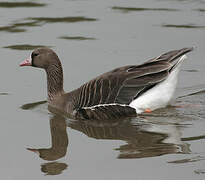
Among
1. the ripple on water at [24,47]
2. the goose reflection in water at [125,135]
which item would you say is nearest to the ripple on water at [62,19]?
the ripple on water at [24,47]

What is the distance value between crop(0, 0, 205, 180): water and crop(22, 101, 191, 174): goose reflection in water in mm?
14

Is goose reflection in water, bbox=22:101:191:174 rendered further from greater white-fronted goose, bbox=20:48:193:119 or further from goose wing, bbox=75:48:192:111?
goose wing, bbox=75:48:192:111

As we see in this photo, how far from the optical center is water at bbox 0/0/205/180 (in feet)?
28.7

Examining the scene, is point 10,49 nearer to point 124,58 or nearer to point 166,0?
point 124,58

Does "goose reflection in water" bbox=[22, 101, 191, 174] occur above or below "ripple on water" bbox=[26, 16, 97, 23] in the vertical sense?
below

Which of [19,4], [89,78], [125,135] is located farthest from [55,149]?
[19,4]

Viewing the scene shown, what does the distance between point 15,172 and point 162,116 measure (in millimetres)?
3136

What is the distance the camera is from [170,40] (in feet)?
46.2

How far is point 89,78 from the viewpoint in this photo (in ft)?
40.4

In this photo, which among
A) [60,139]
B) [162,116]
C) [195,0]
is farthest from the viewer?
[195,0]

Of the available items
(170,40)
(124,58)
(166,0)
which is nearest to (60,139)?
(124,58)

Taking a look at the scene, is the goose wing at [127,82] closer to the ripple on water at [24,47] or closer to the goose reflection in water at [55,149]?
the goose reflection in water at [55,149]

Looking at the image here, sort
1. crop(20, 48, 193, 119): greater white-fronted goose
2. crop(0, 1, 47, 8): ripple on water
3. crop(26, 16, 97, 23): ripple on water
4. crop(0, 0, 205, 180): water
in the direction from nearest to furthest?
crop(0, 0, 205, 180): water < crop(20, 48, 193, 119): greater white-fronted goose < crop(26, 16, 97, 23): ripple on water < crop(0, 1, 47, 8): ripple on water

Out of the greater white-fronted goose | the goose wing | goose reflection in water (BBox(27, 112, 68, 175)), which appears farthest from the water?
the goose wing
